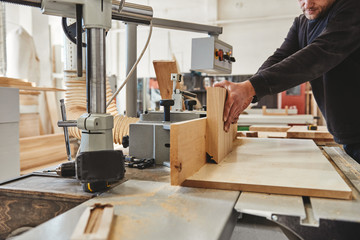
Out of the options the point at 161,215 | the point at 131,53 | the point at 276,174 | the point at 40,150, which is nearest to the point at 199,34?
the point at 40,150

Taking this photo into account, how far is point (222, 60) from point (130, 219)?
105 centimetres

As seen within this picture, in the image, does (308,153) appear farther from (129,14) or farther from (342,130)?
(129,14)

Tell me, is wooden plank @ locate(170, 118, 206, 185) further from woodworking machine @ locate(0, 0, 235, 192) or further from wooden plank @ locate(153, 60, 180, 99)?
wooden plank @ locate(153, 60, 180, 99)

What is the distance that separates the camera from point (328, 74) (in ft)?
3.81

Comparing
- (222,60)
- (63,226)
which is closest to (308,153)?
(222,60)

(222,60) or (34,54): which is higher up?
(34,54)

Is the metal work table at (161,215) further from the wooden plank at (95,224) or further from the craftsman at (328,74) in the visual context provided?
the craftsman at (328,74)

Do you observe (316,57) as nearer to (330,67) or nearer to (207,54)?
(330,67)

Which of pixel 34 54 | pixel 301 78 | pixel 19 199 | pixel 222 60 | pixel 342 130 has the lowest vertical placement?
pixel 19 199

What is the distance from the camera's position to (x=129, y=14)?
3.01 ft

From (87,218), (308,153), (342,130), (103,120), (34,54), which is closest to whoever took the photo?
(87,218)

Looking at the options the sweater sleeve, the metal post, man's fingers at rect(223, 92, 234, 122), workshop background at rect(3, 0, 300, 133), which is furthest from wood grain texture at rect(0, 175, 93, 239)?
workshop background at rect(3, 0, 300, 133)

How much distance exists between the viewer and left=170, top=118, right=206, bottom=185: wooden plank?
69 cm

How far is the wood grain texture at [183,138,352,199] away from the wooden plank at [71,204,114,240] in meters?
0.26
